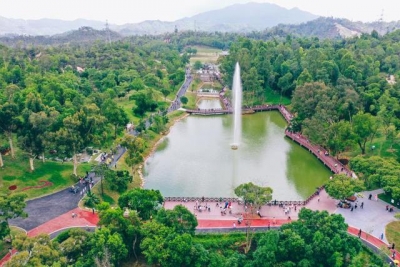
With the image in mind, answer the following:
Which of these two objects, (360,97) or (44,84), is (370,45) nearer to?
(360,97)

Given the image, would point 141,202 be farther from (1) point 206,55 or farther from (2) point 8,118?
(1) point 206,55

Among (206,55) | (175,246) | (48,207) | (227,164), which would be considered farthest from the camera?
(206,55)

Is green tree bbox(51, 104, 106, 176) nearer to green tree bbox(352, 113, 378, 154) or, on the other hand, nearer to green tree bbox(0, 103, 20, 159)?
green tree bbox(0, 103, 20, 159)

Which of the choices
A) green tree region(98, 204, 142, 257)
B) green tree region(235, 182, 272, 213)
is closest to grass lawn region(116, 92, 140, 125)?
green tree region(235, 182, 272, 213)

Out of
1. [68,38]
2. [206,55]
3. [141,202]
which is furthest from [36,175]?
[68,38]

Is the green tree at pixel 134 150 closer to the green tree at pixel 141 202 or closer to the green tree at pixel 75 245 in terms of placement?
the green tree at pixel 141 202

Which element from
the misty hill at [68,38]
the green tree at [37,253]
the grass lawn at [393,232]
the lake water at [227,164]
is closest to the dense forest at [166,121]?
the green tree at [37,253]
